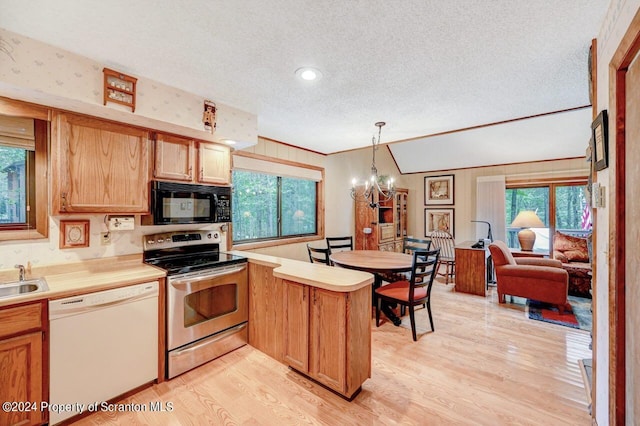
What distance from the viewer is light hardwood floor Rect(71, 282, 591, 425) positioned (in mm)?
1804

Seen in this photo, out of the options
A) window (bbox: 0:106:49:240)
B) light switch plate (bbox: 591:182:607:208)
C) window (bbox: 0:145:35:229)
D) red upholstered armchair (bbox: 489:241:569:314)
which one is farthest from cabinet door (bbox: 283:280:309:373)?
red upholstered armchair (bbox: 489:241:569:314)

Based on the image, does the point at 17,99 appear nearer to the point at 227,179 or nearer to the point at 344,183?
the point at 227,179

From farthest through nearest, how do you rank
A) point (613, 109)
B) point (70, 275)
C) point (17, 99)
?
point (70, 275)
point (17, 99)
point (613, 109)

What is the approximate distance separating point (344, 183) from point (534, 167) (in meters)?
3.96

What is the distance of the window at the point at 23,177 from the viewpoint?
1.95 metres

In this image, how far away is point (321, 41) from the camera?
167cm

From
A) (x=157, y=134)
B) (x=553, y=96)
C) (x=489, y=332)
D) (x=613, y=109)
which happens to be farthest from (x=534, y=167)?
(x=157, y=134)

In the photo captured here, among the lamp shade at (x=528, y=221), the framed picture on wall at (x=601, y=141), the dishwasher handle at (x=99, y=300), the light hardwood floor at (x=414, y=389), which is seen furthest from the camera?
the lamp shade at (x=528, y=221)

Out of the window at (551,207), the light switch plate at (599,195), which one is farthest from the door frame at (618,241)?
the window at (551,207)

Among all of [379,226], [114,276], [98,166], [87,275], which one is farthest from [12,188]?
[379,226]

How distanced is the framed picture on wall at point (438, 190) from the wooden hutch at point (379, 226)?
3.26 ft

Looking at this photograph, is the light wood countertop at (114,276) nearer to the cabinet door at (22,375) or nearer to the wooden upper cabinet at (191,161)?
the cabinet door at (22,375)

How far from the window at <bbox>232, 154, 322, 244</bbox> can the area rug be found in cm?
323

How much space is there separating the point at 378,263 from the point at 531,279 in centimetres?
220
